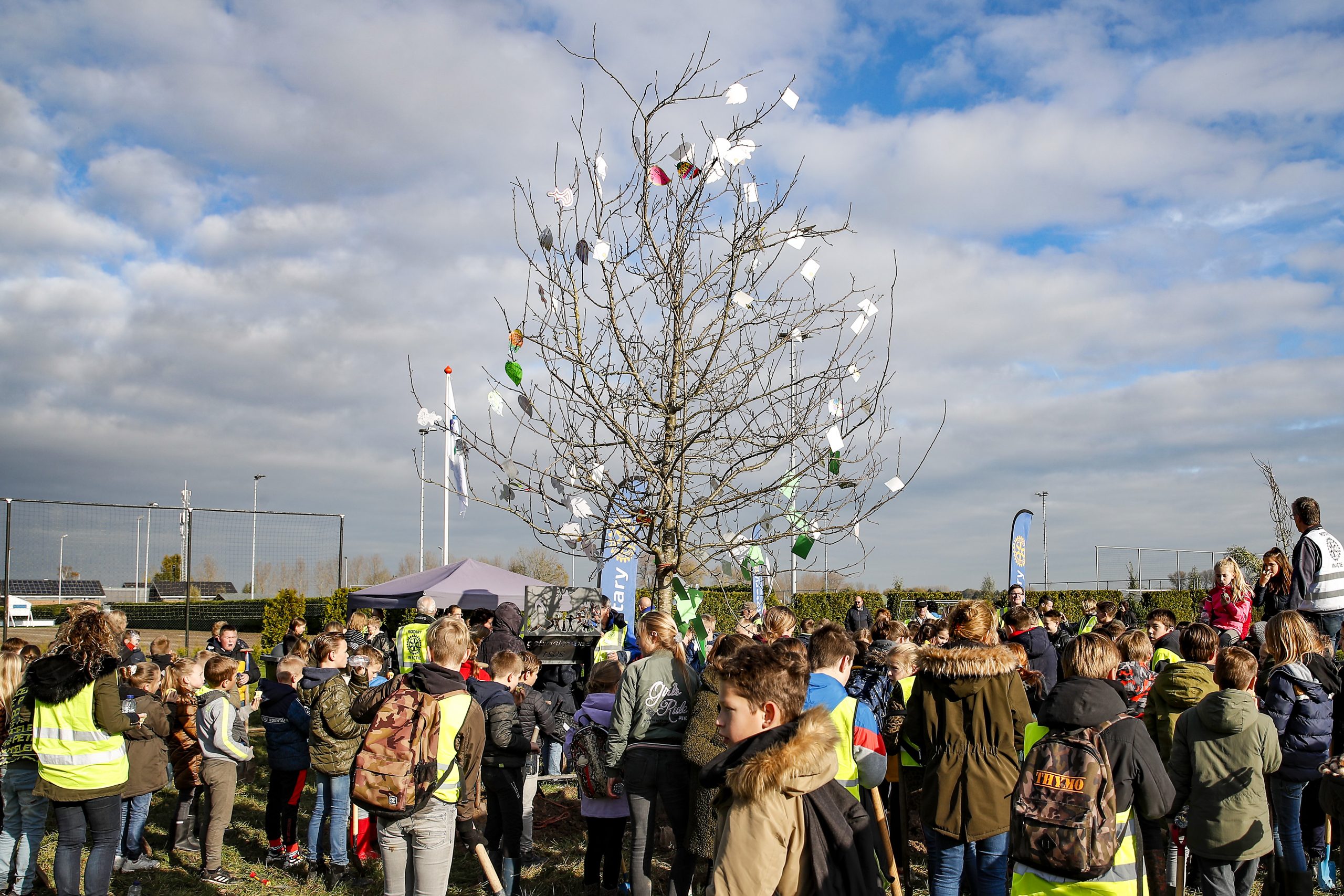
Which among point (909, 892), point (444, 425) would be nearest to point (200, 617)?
point (444, 425)

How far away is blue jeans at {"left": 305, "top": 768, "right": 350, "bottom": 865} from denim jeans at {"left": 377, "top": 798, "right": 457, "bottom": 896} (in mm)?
1907

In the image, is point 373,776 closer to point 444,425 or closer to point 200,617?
point 444,425

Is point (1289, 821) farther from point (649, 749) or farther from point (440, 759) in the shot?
point (440, 759)

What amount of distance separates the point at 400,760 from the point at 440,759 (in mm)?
217

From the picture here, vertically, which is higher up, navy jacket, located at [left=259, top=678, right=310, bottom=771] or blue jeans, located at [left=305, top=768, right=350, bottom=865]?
navy jacket, located at [left=259, top=678, right=310, bottom=771]

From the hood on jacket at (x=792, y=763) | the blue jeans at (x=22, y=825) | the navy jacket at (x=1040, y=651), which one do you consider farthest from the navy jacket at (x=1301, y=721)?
the blue jeans at (x=22, y=825)

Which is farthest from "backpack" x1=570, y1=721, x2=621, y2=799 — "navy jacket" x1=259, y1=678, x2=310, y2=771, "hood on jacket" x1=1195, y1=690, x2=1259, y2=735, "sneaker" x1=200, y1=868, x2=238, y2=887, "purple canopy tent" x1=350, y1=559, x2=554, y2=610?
"purple canopy tent" x1=350, y1=559, x2=554, y2=610

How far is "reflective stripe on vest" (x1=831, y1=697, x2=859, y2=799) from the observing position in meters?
3.95

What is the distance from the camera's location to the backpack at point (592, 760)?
5.09 m

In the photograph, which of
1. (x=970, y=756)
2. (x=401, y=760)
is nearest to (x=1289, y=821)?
(x=970, y=756)

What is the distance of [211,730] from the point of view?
6078 millimetres

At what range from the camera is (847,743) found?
4.00 metres

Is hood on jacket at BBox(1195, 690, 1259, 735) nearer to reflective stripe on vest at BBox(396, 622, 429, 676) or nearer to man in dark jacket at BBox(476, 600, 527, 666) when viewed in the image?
man in dark jacket at BBox(476, 600, 527, 666)

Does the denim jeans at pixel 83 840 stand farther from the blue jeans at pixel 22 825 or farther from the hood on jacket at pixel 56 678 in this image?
the hood on jacket at pixel 56 678
